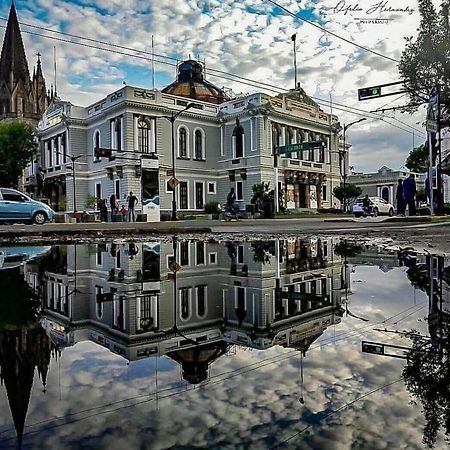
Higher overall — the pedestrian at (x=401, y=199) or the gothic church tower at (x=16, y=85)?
the gothic church tower at (x=16, y=85)

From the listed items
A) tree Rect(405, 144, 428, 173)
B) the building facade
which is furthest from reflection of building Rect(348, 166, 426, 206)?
the building facade

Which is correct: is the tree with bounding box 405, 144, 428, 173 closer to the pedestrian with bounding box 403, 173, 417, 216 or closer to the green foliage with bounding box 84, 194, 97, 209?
the pedestrian with bounding box 403, 173, 417, 216

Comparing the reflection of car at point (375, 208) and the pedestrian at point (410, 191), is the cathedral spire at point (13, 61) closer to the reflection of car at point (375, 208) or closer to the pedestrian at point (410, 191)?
the reflection of car at point (375, 208)

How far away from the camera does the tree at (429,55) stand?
80.7 ft

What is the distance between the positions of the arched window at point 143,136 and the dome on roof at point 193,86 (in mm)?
12867

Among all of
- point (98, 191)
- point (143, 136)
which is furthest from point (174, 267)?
point (98, 191)

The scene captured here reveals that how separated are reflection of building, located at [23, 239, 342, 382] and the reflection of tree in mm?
532

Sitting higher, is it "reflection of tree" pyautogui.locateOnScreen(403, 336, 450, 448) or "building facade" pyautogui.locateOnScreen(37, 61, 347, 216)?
"building facade" pyautogui.locateOnScreen(37, 61, 347, 216)

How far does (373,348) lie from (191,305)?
5.11 ft

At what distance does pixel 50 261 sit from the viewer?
6.92 meters

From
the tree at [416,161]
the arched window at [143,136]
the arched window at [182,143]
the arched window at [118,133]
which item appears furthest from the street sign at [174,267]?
the tree at [416,161]

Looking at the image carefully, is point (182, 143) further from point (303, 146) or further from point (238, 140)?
point (303, 146)

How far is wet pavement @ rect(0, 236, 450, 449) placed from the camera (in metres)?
1.49

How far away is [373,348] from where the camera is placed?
8.00 ft
